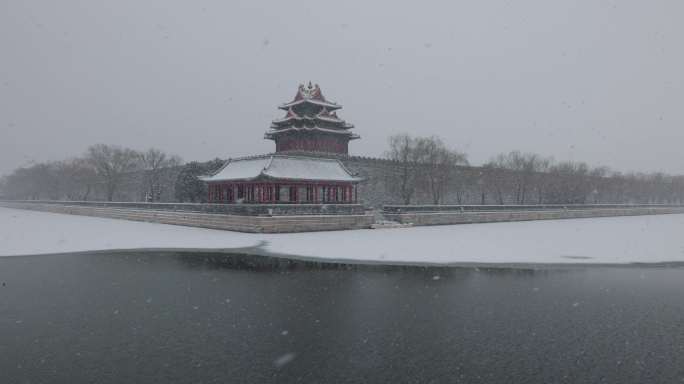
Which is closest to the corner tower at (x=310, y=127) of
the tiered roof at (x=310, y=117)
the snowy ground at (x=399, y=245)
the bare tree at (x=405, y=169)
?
the tiered roof at (x=310, y=117)

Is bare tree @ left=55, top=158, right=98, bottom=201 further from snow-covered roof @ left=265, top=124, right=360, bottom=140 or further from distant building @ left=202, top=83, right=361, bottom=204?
distant building @ left=202, top=83, right=361, bottom=204

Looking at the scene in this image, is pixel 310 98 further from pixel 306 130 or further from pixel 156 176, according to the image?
pixel 156 176

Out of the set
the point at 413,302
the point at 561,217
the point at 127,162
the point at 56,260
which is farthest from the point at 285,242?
the point at 127,162

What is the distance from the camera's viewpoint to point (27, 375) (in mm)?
6000

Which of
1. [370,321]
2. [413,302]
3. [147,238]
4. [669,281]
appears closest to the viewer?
[370,321]

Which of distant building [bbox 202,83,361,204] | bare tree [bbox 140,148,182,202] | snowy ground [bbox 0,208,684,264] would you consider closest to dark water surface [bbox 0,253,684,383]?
snowy ground [bbox 0,208,684,264]

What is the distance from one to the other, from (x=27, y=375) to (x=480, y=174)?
5370 centimetres

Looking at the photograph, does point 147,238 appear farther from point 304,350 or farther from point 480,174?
point 480,174

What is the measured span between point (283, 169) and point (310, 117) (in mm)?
17754

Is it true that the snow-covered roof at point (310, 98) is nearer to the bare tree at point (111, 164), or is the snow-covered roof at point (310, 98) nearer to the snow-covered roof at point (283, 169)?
the snow-covered roof at point (283, 169)

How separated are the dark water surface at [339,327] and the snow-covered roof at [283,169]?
747 inches

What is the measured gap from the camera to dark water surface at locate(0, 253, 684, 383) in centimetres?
618

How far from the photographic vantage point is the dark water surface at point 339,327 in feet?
20.3

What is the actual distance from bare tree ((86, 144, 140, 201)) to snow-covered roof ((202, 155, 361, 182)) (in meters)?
30.8
